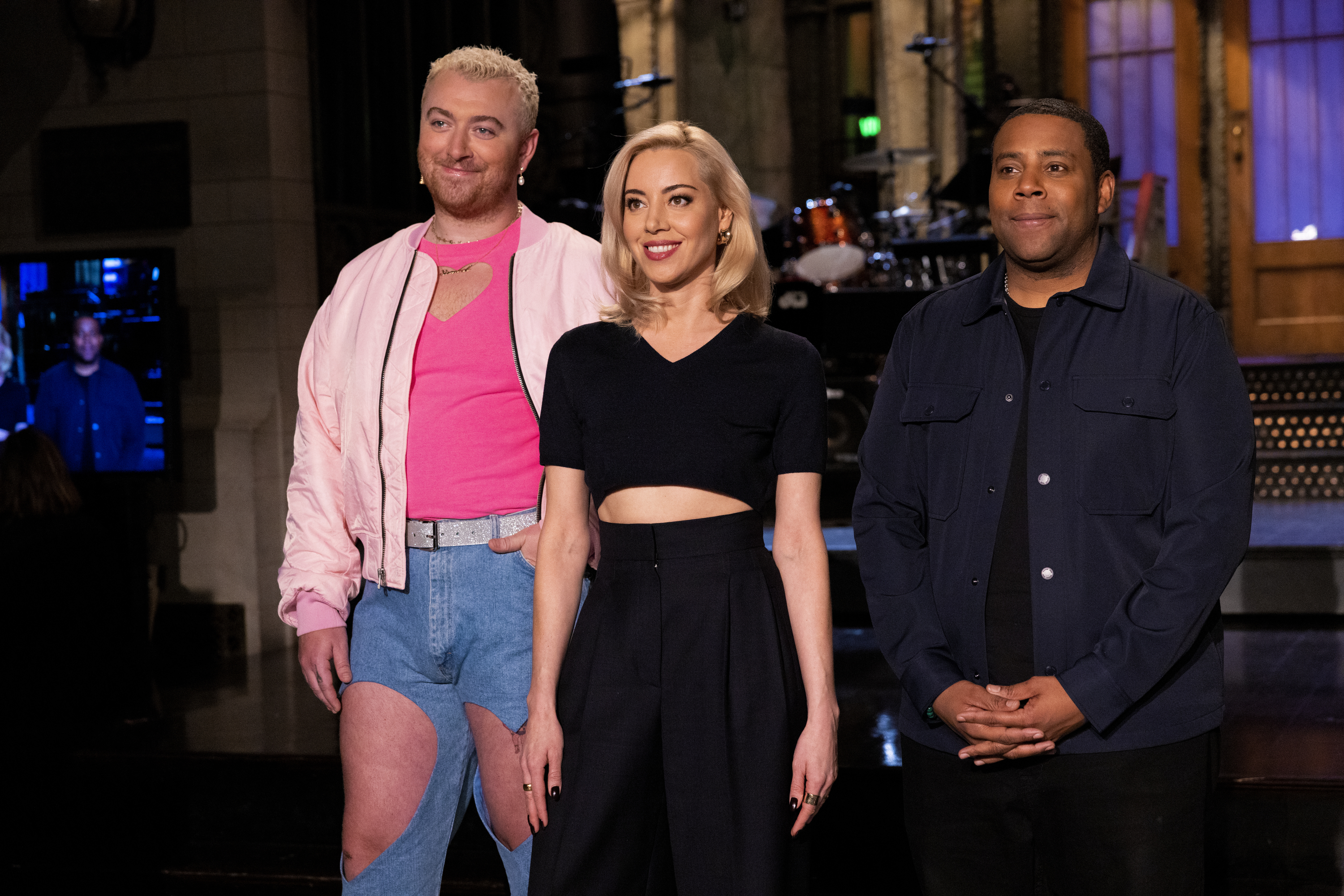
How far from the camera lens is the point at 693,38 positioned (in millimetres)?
11164

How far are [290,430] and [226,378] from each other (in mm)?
337

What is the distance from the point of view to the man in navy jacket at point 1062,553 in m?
1.87

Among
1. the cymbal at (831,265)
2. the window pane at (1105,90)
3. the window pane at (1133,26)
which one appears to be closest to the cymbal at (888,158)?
the cymbal at (831,265)

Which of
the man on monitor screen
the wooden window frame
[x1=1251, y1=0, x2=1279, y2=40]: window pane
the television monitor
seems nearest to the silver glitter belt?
the television monitor

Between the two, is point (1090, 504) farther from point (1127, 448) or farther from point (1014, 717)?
point (1014, 717)

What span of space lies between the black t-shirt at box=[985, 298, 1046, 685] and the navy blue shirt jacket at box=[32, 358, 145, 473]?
4177mm

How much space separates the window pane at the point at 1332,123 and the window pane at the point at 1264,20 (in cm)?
28

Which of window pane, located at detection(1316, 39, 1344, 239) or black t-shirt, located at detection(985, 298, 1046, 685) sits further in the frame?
window pane, located at detection(1316, 39, 1344, 239)

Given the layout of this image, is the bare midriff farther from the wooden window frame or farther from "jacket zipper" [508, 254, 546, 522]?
the wooden window frame

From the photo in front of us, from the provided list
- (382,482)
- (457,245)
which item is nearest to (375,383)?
(382,482)

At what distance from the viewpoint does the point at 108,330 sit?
539 cm

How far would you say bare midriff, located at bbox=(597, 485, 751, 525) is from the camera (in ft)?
6.25

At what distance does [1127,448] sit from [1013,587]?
252 millimetres

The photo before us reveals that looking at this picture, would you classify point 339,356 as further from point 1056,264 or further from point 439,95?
point 1056,264
